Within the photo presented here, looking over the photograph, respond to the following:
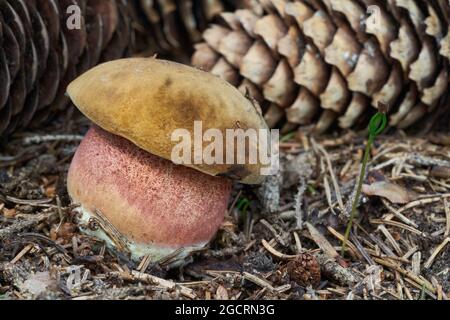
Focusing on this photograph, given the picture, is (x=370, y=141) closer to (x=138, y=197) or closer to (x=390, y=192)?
(x=390, y=192)

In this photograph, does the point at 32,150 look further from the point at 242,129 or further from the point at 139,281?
the point at 242,129

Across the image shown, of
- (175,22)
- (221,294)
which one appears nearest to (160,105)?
(221,294)

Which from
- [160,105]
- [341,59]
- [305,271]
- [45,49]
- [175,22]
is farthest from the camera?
[175,22]

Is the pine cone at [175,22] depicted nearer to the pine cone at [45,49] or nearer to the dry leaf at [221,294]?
the pine cone at [45,49]

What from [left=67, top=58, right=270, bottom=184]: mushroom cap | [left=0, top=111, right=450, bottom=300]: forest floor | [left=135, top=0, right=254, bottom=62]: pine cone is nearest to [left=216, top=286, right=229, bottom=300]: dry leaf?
[left=0, top=111, right=450, bottom=300]: forest floor
